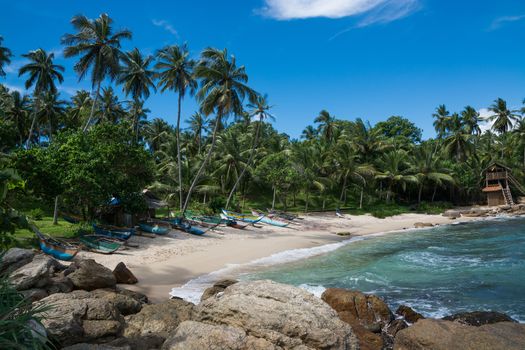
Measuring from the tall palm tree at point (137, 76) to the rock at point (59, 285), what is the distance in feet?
85.2

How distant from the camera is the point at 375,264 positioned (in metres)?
16.5

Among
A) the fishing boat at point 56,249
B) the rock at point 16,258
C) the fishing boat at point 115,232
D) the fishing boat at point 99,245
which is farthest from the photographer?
the fishing boat at point 115,232

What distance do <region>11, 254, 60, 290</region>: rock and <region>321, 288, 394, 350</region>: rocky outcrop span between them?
732 cm

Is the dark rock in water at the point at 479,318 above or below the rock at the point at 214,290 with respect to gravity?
above

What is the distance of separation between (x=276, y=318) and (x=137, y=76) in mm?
32367

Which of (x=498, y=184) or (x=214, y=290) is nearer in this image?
(x=214, y=290)

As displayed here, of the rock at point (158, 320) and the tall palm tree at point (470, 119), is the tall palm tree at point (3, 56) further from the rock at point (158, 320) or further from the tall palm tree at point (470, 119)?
the tall palm tree at point (470, 119)

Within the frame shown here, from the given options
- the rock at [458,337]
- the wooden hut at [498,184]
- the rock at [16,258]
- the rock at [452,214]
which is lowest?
the rock at [458,337]

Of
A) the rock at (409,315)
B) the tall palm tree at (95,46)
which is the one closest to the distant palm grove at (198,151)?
the tall palm tree at (95,46)

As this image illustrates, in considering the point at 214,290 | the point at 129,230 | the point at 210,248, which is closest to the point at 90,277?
the point at 214,290

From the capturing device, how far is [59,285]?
30.2ft

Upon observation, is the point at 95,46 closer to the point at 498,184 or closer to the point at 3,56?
the point at 3,56

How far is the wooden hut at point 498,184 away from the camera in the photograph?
4516 centimetres

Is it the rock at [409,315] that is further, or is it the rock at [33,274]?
the rock at [409,315]
